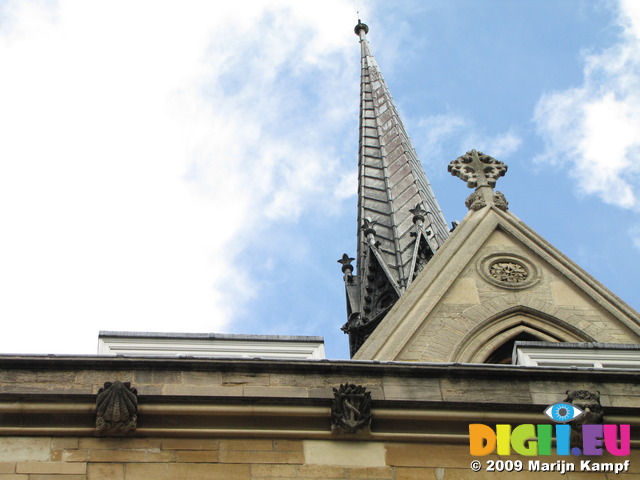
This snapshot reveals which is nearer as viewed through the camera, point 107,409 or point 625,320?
point 107,409

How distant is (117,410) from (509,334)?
7338 millimetres

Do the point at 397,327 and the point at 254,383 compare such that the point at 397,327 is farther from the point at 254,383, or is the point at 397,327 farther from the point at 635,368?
the point at 254,383

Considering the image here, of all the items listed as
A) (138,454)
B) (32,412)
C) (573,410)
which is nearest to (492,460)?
(573,410)

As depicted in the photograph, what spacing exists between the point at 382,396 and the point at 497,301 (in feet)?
19.7

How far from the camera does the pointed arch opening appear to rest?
17250 millimetres

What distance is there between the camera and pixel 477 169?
20969 millimetres

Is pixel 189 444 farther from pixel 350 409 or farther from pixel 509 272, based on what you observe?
pixel 509 272

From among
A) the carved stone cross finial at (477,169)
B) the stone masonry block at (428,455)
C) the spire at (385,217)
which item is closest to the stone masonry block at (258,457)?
the stone masonry block at (428,455)

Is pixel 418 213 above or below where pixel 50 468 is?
above

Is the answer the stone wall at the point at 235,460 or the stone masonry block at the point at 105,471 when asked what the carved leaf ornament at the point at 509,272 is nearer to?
the stone wall at the point at 235,460

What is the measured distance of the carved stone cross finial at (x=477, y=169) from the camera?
2081 cm

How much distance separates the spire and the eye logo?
15.0m

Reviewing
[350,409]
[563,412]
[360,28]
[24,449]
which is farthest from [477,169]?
[360,28]

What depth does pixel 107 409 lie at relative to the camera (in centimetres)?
1164
